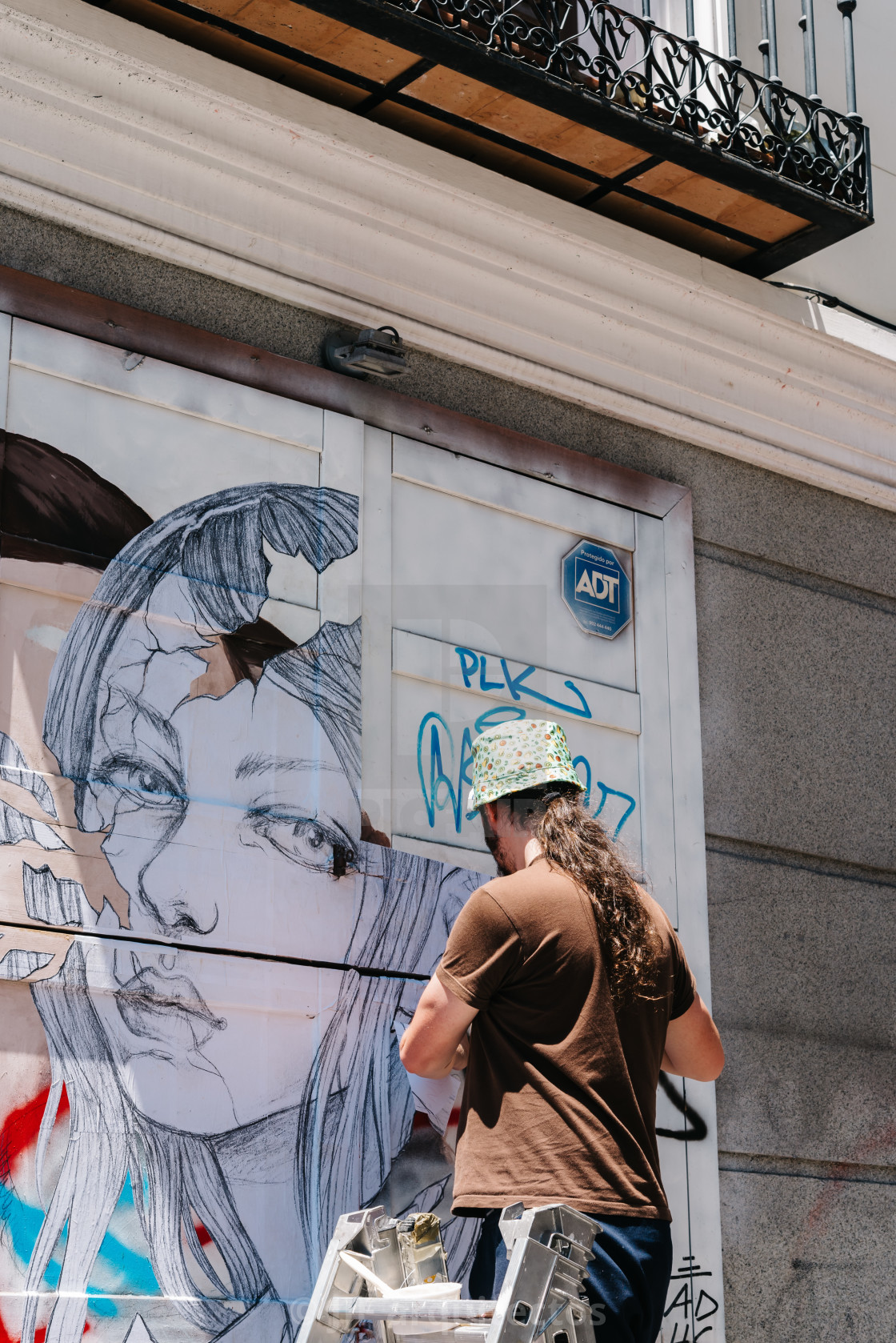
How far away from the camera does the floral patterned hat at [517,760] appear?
368 cm

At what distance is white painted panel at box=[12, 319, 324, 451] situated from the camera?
3.88 meters

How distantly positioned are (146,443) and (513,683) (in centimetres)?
123

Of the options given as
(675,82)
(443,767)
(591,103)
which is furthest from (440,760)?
(675,82)

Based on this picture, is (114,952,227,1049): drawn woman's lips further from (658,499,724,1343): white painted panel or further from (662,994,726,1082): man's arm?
(658,499,724,1343): white painted panel

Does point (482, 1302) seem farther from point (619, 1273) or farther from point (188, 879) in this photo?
point (188, 879)

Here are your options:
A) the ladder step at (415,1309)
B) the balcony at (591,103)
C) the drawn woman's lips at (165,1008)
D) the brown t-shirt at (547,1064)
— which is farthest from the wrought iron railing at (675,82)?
the ladder step at (415,1309)

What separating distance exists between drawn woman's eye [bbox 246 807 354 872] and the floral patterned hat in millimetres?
517

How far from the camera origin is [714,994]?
4754 millimetres

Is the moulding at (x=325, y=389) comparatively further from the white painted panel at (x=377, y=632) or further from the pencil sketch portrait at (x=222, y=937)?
the pencil sketch portrait at (x=222, y=937)

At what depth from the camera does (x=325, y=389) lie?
440 centimetres

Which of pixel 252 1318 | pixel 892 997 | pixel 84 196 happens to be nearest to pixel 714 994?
pixel 892 997

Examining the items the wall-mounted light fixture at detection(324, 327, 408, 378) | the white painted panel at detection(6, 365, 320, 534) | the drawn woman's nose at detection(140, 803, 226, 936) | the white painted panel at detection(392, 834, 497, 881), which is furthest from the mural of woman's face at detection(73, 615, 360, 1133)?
the wall-mounted light fixture at detection(324, 327, 408, 378)

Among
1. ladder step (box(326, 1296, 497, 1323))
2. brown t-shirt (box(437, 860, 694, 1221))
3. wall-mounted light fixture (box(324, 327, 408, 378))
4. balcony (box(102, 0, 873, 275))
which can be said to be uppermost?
balcony (box(102, 0, 873, 275))

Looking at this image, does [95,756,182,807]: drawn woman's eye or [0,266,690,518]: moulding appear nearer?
[95,756,182,807]: drawn woman's eye
